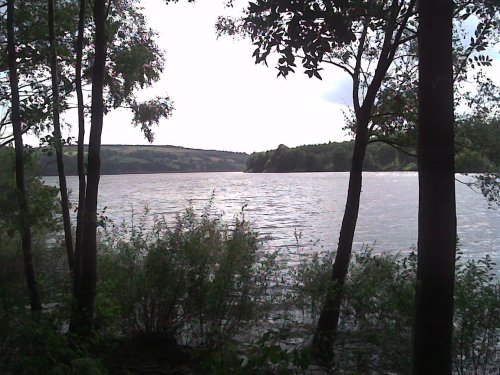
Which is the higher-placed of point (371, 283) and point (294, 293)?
point (371, 283)

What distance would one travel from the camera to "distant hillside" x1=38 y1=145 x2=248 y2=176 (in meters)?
141

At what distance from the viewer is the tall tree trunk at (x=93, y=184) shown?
8.76 meters

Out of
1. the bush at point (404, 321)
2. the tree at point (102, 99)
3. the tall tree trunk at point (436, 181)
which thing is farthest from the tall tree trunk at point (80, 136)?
the tall tree trunk at point (436, 181)

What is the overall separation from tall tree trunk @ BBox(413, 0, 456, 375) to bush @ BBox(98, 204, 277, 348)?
6028mm

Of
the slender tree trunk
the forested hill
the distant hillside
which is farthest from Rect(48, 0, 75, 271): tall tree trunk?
the forested hill

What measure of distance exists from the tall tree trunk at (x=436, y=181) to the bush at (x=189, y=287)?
6028 millimetres

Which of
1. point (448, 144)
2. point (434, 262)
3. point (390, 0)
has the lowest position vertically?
point (434, 262)

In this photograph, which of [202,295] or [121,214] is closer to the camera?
[202,295]

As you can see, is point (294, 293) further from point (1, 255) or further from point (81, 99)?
point (1, 255)

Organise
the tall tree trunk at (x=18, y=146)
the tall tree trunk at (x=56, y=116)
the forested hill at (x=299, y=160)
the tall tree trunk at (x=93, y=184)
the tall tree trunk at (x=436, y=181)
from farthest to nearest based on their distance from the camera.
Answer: the forested hill at (x=299, y=160)
the tall tree trunk at (x=18, y=146)
the tall tree trunk at (x=56, y=116)
the tall tree trunk at (x=93, y=184)
the tall tree trunk at (x=436, y=181)

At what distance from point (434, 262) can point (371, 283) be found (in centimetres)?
513

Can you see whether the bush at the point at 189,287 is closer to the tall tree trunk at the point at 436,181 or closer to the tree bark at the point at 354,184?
the tree bark at the point at 354,184

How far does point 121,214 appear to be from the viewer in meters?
38.8

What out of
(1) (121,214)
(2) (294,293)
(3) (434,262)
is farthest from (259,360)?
(1) (121,214)
